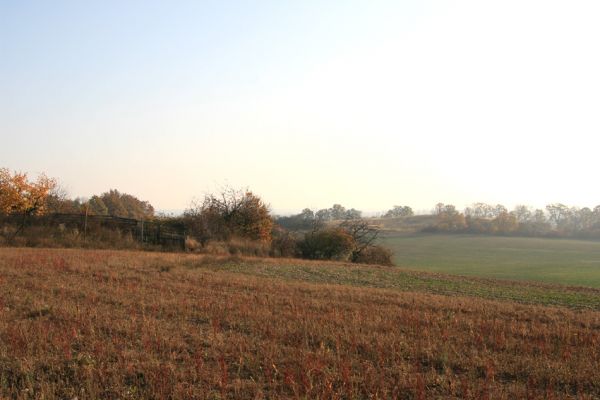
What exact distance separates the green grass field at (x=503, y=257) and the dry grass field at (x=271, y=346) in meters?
37.5

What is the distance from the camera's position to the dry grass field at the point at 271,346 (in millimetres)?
6781

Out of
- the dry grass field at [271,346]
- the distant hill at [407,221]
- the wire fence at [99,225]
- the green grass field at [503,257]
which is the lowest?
the green grass field at [503,257]

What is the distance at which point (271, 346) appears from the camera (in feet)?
28.8

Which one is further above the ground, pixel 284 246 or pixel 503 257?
pixel 284 246

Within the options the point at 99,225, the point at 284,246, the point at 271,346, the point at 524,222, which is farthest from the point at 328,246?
the point at 524,222

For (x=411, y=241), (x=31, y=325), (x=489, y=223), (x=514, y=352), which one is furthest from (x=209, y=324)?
(x=489, y=223)

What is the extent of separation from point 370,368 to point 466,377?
147cm

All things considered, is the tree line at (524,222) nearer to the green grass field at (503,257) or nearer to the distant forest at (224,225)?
the green grass field at (503,257)

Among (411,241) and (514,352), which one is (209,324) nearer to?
(514,352)

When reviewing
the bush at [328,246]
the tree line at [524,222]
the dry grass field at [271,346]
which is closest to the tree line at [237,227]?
the bush at [328,246]

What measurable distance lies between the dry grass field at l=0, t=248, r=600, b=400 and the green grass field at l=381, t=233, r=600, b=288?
37525 millimetres

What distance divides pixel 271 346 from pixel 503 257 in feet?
258

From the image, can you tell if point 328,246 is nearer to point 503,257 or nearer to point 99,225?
point 99,225

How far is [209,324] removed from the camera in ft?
34.6
